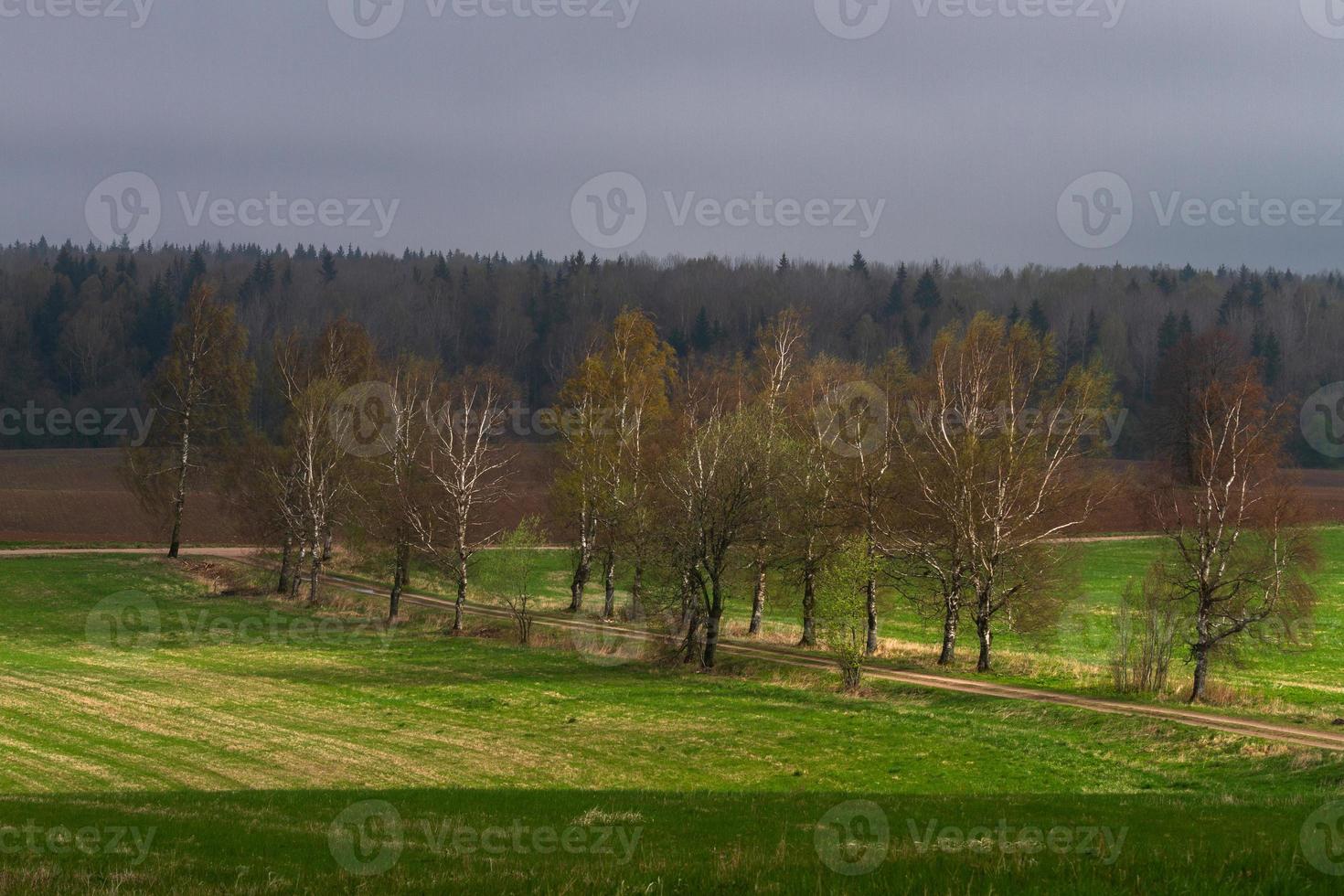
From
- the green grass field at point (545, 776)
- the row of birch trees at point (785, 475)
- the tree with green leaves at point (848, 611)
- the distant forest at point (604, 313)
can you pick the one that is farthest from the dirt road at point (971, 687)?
the distant forest at point (604, 313)

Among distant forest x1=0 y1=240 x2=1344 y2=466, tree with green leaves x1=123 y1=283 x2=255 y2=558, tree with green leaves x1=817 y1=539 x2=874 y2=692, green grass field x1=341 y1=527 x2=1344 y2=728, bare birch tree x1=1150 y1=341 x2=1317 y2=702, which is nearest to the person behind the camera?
bare birch tree x1=1150 y1=341 x2=1317 y2=702

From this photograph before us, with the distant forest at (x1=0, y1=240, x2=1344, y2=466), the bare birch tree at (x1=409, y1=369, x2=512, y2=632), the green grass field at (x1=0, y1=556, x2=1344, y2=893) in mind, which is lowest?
the green grass field at (x1=0, y1=556, x2=1344, y2=893)

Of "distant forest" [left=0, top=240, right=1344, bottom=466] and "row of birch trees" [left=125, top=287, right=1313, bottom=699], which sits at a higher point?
"distant forest" [left=0, top=240, right=1344, bottom=466]

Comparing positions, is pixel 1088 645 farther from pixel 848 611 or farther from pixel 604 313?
pixel 604 313

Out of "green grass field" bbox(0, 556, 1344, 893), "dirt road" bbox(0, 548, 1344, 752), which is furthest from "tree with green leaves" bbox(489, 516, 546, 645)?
"dirt road" bbox(0, 548, 1344, 752)

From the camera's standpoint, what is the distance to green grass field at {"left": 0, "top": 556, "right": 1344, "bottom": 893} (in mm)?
8258

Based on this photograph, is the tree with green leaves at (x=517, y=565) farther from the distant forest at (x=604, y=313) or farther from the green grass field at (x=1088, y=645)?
the distant forest at (x=604, y=313)

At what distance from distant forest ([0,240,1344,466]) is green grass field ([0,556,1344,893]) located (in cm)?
7973

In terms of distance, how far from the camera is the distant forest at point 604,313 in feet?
431

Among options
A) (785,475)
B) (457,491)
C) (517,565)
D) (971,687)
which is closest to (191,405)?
(457,491)

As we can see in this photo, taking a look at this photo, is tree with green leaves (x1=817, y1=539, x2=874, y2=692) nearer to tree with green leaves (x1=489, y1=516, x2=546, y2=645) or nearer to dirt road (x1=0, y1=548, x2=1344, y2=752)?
dirt road (x1=0, y1=548, x2=1344, y2=752)

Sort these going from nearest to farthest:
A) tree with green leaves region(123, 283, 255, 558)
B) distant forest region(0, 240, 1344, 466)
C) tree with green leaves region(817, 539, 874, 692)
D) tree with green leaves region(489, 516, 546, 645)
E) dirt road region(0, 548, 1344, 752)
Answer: dirt road region(0, 548, 1344, 752)
tree with green leaves region(817, 539, 874, 692)
tree with green leaves region(489, 516, 546, 645)
tree with green leaves region(123, 283, 255, 558)
distant forest region(0, 240, 1344, 466)

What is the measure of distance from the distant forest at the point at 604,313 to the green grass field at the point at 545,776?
7973 centimetres

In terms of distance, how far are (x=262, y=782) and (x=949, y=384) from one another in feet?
88.6
